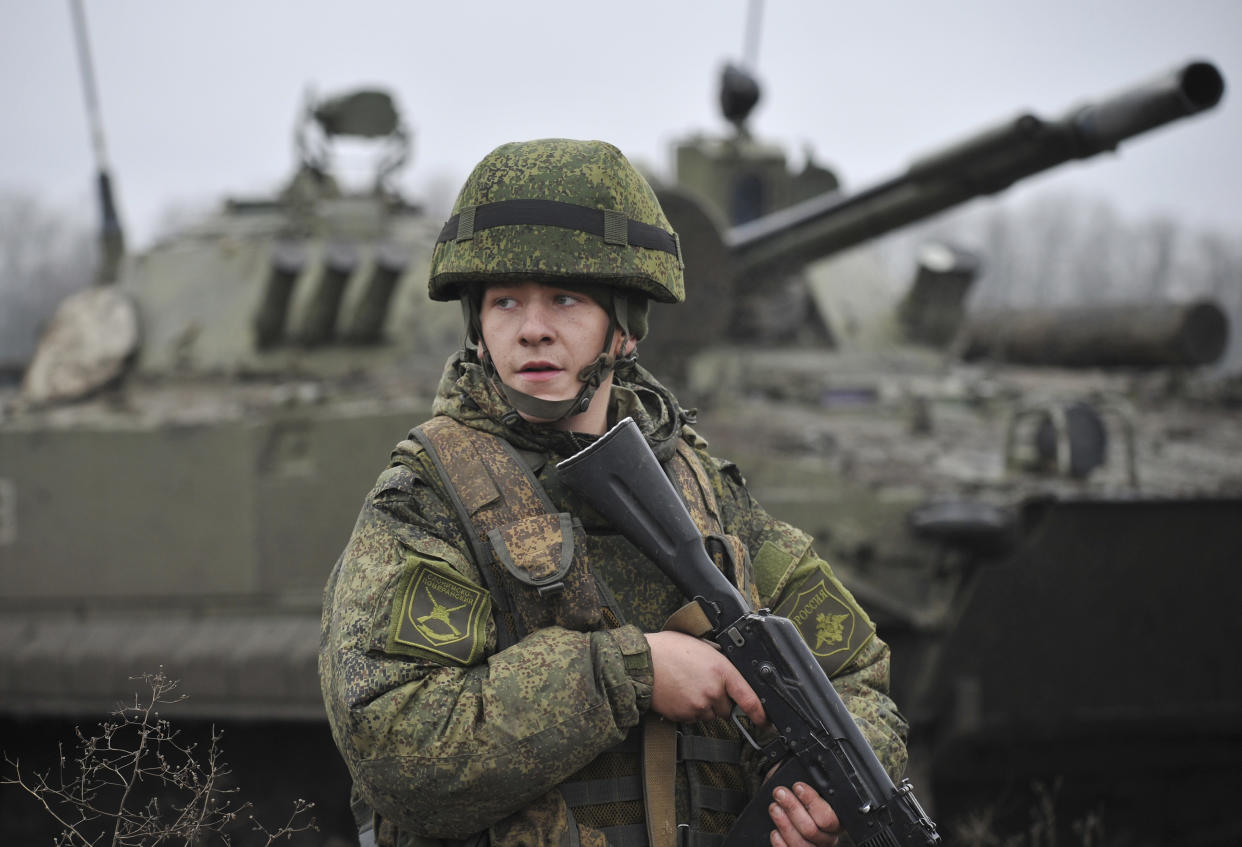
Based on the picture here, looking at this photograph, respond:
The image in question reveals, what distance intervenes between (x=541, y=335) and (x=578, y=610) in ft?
1.32

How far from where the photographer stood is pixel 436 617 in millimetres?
1592

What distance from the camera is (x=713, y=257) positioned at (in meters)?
5.59

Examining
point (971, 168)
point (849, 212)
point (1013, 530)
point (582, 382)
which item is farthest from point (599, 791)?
point (849, 212)

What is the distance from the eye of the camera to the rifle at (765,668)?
1661 millimetres

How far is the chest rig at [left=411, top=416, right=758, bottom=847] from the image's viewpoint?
1667 millimetres

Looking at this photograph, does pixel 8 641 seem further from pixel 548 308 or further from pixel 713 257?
pixel 548 308

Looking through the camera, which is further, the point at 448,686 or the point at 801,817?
the point at 801,817

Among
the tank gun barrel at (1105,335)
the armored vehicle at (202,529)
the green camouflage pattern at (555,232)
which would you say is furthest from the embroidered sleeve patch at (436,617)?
the tank gun barrel at (1105,335)

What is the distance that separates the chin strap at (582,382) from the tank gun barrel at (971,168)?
293cm

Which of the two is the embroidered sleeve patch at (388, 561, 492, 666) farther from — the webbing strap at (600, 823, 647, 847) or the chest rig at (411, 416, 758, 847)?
the webbing strap at (600, 823, 647, 847)

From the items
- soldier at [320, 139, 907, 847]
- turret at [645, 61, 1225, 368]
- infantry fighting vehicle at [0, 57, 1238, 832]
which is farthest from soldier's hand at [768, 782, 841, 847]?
turret at [645, 61, 1225, 368]

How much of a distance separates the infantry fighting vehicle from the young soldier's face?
2653 millimetres

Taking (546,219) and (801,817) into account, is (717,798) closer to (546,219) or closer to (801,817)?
(801,817)

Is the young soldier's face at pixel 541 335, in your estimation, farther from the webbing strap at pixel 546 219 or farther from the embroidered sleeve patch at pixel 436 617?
the embroidered sleeve patch at pixel 436 617
